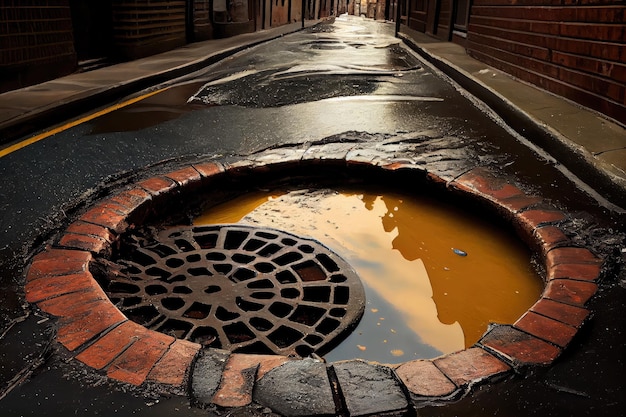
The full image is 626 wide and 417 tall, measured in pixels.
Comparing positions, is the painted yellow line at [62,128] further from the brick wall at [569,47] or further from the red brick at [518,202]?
the brick wall at [569,47]

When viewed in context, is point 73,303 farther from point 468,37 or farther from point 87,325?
point 468,37

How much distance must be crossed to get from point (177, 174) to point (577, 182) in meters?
2.64

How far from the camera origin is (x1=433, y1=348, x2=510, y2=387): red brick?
5.03 feet

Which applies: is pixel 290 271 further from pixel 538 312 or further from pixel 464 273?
pixel 538 312

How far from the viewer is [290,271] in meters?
2.40

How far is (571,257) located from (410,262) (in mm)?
773

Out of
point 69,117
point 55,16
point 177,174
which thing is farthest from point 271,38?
point 177,174

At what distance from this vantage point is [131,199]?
2801mm

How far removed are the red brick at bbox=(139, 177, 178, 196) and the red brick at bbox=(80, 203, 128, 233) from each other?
31 cm

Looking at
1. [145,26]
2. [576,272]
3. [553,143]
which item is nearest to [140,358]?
[576,272]

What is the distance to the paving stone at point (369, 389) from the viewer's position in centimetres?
140

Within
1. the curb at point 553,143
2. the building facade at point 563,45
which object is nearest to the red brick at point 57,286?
the curb at point 553,143

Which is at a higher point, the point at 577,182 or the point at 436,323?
the point at 577,182

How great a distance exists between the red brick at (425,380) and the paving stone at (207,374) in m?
0.58
